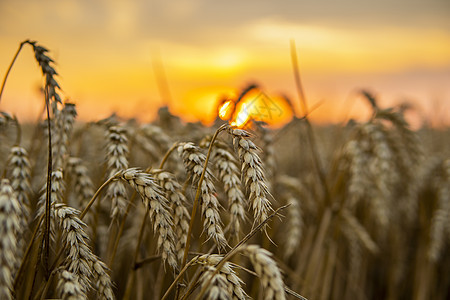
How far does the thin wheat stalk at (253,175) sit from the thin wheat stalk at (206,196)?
12 centimetres

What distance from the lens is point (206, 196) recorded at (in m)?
1.17

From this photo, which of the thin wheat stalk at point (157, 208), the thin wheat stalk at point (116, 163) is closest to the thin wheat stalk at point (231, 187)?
the thin wheat stalk at point (157, 208)

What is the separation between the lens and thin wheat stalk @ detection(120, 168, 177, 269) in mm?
1139

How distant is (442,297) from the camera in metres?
3.56

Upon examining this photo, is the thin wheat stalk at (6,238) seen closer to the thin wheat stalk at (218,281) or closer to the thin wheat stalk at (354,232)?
the thin wheat stalk at (218,281)

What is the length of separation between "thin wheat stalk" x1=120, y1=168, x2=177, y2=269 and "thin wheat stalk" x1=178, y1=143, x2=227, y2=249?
116 millimetres

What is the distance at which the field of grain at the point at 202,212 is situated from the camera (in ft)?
3.69

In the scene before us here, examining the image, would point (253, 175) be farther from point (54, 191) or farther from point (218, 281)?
point (54, 191)

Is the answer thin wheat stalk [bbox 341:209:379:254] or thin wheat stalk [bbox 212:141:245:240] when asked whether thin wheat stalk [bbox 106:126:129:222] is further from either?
thin wheat stalk [bbox 341:209:379:254]

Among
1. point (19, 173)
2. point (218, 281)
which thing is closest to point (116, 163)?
point (19, 173)

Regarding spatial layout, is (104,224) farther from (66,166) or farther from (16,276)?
(16,276)

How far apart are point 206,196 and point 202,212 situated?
5 cm

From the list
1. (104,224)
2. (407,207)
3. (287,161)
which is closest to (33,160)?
(104,224)

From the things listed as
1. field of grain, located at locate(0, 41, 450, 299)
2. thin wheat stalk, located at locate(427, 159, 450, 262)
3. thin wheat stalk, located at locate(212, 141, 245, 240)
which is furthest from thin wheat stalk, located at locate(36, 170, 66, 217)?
thin wheat stalk, located at locate(427, 159, 450, 262)
